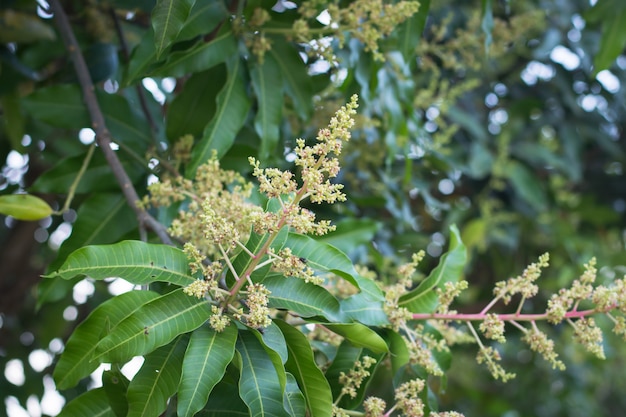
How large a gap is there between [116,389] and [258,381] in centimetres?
24

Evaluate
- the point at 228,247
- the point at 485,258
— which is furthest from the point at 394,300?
the point at 485,258

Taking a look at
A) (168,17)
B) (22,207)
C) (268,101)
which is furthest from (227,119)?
(22,207)

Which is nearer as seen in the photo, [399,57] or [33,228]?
[399,57]

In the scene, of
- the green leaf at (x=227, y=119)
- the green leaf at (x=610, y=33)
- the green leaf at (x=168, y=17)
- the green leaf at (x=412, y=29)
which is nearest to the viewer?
the green leaf at (x=168, y=17)

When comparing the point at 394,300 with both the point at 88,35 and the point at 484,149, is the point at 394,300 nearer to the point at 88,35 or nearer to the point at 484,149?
the point at 88,35

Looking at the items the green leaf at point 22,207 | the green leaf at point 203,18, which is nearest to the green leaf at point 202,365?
the green leaf at point 22,207

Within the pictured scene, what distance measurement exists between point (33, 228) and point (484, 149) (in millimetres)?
1978

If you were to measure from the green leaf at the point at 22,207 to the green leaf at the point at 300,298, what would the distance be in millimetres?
579

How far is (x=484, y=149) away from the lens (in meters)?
3.17

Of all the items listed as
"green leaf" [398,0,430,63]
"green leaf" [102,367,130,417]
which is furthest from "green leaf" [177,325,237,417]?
"green leaf" [398,0,430,63]

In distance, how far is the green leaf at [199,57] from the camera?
1564 mm

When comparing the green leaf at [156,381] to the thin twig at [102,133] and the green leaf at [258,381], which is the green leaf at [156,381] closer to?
the green leaf at [258,381]

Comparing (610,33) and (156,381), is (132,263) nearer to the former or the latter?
(156,381)

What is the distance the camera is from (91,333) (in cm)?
119
